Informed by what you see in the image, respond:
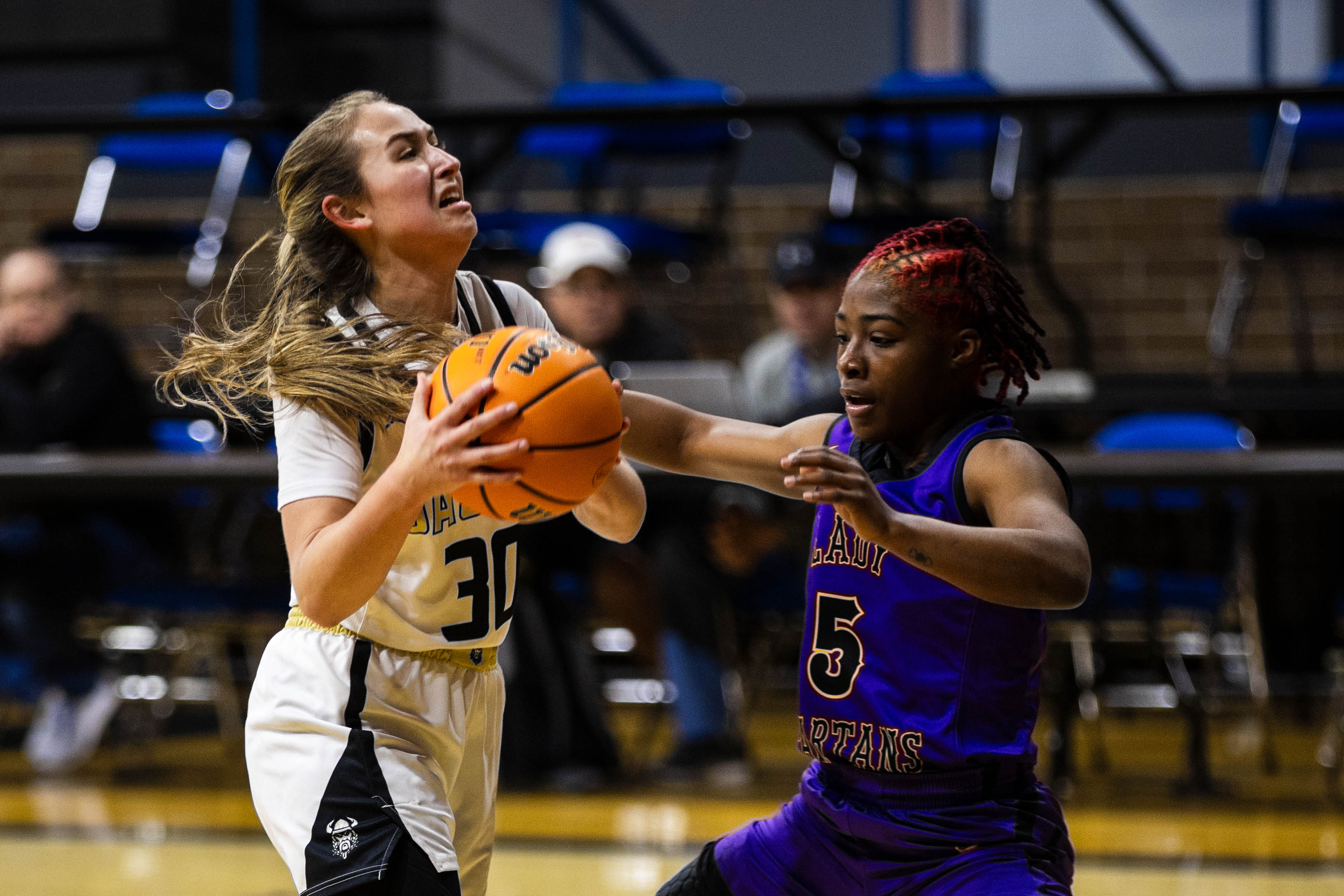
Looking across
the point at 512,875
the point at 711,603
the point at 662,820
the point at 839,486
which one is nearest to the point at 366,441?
the point at 839,486

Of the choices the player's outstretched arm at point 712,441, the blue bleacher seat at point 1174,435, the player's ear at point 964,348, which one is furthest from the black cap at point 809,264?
the player's ear at point 964,348

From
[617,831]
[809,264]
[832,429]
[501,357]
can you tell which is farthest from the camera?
[809,264]

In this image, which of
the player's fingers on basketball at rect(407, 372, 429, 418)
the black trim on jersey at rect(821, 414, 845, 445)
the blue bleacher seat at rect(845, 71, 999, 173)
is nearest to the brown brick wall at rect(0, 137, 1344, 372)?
the blue bleacher seat at rect(845, 71, 999, 173)

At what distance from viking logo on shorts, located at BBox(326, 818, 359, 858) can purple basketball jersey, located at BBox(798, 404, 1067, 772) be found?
64 cm

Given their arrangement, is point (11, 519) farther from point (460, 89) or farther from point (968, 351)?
point (968, 351)

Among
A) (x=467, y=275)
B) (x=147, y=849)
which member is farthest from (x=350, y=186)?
(x=147, y=849)

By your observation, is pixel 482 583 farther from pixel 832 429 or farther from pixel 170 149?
pixel 170 149

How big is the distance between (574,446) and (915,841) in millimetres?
A: 684

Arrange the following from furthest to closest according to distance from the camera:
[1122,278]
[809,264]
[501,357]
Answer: [1122,278] → [809,264] → [501,357]

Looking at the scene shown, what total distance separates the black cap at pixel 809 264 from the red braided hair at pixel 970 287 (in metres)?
3.17

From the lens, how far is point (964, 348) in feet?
7.00

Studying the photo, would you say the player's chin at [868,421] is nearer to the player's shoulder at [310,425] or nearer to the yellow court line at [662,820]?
the player's shoulder at [310,425]

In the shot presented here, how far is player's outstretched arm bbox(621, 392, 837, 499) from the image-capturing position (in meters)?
2.32

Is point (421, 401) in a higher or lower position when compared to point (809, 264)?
lower
